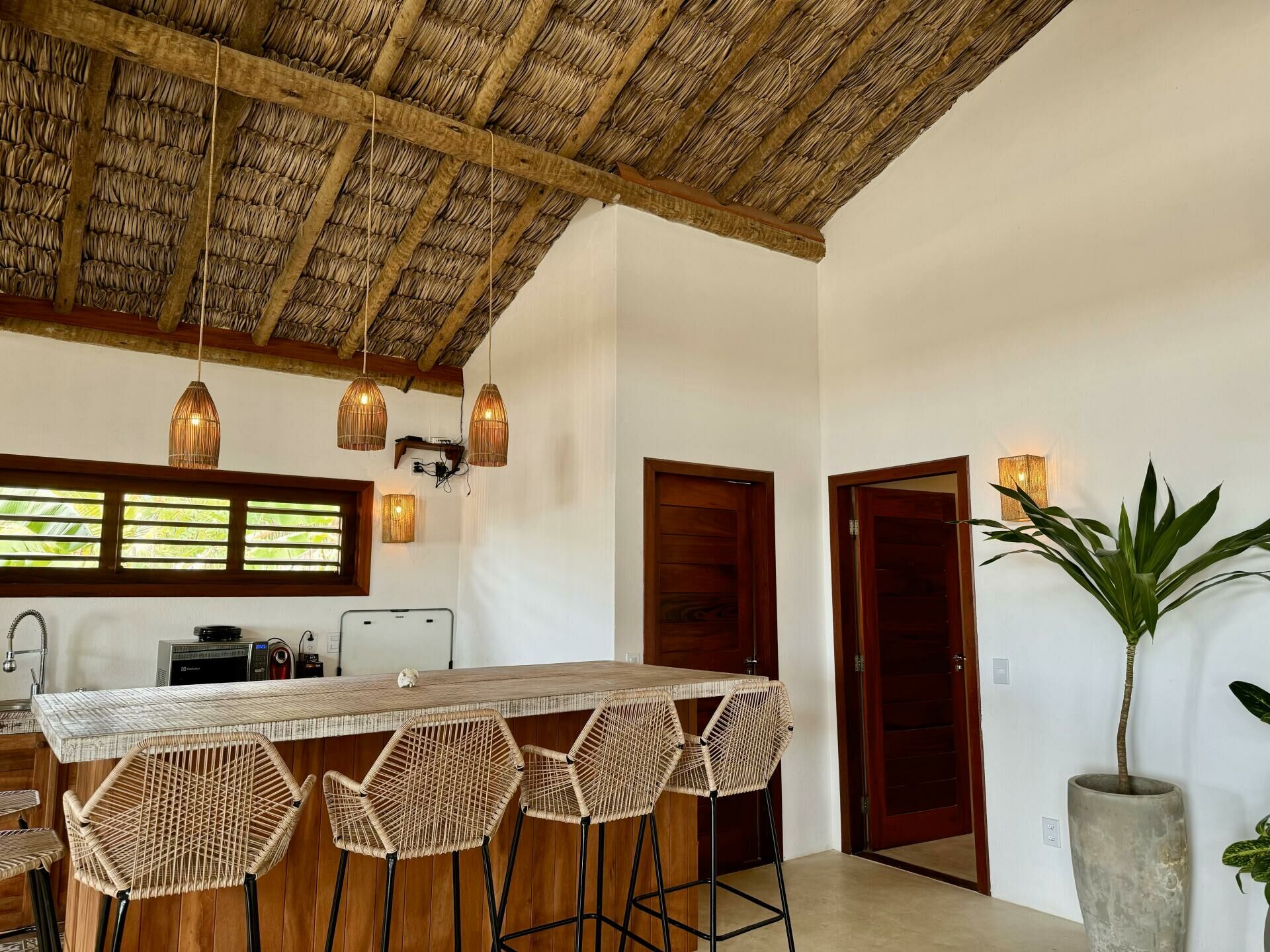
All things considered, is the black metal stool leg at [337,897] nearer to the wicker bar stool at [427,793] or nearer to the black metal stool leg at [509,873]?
the wicker bar stool at [427,793]

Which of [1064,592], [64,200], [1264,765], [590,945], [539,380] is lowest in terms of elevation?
[590,945]

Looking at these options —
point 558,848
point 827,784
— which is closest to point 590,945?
point 558,848

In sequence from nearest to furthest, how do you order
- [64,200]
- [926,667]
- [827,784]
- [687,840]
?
[687,840]
[64,200]
[827,784]
[926,667]

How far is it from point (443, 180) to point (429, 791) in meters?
3.02

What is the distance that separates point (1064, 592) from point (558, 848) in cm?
240

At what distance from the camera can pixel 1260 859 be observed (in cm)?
269

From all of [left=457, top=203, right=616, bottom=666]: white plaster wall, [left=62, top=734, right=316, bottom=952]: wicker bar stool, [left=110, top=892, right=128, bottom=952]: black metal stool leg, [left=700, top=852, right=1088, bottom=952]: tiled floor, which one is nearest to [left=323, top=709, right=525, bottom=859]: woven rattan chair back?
[left=62, top=734, right=316, bottom=952]: wicker bar stool

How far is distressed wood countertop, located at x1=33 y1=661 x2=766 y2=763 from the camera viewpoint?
78.7 inches

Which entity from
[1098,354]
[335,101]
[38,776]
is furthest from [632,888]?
[335,101]

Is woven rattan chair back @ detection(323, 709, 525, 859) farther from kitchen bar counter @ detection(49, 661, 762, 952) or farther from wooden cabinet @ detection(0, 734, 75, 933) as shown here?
wooden cabinet @ detection(0, 734, 75, 933)

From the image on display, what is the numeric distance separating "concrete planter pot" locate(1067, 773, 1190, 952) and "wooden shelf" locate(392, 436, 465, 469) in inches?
155

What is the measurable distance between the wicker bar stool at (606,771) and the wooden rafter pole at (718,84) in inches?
110

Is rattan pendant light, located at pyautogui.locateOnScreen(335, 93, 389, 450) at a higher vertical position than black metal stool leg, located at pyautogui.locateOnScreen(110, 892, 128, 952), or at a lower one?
higher

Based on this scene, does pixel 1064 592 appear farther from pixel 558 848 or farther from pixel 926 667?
pixel 558 848
